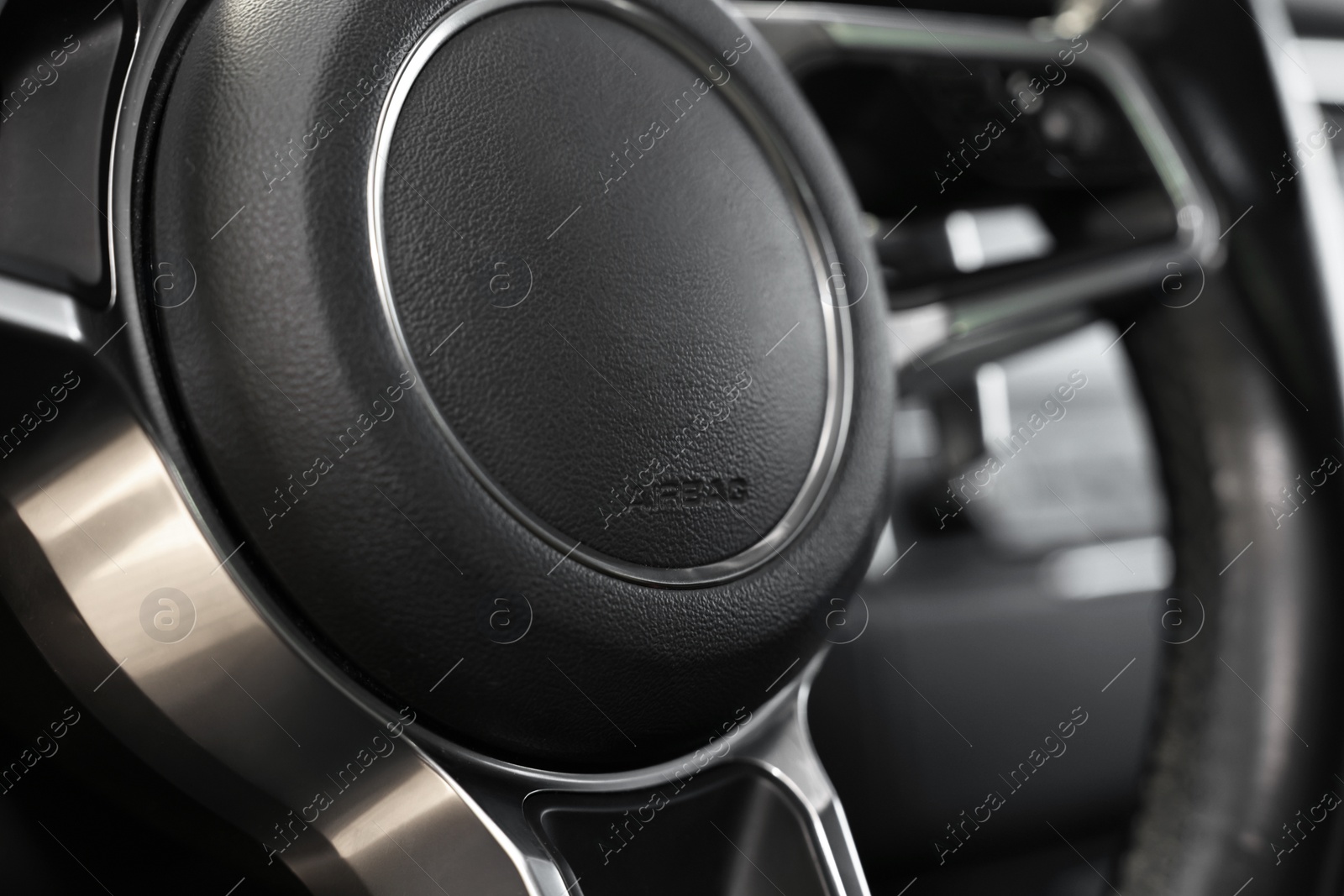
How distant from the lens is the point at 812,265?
63 cm

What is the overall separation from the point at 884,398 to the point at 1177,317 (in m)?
0.27

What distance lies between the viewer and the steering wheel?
439 millimetres

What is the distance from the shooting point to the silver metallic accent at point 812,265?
47cm

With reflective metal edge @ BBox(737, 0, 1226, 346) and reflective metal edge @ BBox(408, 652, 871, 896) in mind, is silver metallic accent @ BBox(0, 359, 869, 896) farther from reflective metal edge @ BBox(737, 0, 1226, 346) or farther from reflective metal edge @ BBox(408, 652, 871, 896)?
reflective metal edge @ BBox(737, 0, 1226, 346)

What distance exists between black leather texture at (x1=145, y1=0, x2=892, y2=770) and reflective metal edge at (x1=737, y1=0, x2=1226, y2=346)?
0.19 metres

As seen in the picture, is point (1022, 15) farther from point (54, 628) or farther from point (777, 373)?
point (54, 628)

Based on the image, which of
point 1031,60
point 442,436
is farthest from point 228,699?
point 1031,60

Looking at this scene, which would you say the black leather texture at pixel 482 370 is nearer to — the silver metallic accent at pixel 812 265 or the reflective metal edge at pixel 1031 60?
the silver metallic accent at pixel 812 265

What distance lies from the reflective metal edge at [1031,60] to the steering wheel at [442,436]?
10 cm

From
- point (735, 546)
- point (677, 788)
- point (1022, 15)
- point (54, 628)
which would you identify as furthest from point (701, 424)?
point (1022, 15)

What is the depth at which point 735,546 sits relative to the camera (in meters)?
0.55

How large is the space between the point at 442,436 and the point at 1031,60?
0.54 meters

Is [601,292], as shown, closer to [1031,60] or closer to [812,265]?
[812,265]

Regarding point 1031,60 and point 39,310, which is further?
point 1031,60
